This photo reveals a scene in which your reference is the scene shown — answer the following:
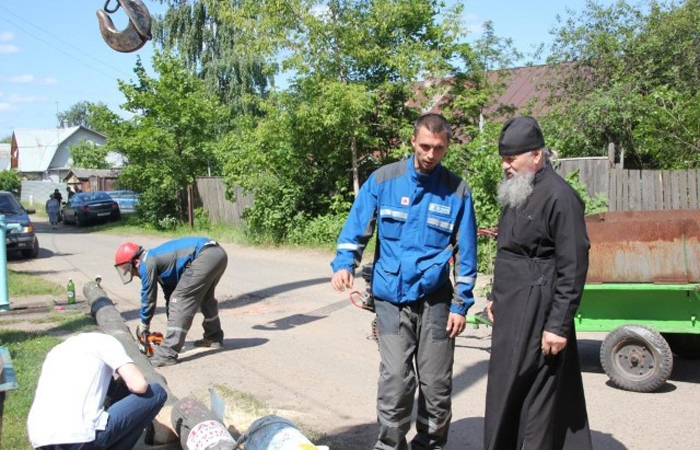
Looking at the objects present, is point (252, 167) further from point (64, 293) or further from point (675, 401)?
point (675, 401)

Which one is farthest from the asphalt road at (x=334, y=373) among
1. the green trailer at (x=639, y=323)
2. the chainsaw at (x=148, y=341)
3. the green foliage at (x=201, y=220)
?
the green foliage at (x=201, y=220)

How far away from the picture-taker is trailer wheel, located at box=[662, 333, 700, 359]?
267 inches

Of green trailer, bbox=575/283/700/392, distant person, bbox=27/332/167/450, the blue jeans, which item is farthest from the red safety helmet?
green trailer, bbox=575/283/700/392

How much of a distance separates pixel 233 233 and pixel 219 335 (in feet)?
46.5

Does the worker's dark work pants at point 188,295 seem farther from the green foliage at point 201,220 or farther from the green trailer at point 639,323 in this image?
the green foliage at point 201,220

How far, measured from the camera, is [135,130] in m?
26.4

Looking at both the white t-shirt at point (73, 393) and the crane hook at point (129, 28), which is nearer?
the white t-shirt at point (73, 393)

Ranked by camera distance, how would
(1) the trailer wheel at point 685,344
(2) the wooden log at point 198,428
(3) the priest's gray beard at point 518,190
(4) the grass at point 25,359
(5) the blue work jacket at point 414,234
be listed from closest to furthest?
(3) the priest's gray beard at point 518,190 < (5) the blue work jacket at point 414,234 < (2) the wooden log at point 198,428 < (4) the grass at point 25,359 < (1) the trailer wheel at point 685,344

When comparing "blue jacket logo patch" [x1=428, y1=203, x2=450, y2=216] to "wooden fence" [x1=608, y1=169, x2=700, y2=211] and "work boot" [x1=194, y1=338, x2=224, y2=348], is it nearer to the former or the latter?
"work boot" [x1=194, y1=338, x2=224, y2=348]

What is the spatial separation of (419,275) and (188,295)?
155 inches

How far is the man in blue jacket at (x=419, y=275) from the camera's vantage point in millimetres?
4203

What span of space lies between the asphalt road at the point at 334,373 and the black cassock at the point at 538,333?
129 centimetres

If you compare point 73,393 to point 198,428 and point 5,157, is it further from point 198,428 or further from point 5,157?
point 5,157

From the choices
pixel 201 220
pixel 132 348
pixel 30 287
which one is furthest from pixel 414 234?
pixel 201 220
